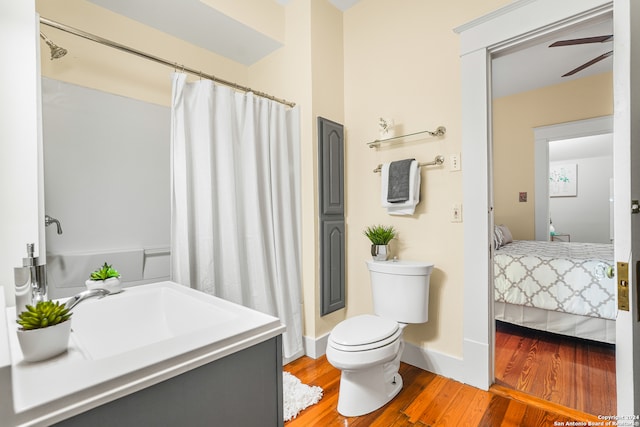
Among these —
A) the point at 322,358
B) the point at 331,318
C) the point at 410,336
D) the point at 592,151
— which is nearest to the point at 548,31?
the point at 410,336

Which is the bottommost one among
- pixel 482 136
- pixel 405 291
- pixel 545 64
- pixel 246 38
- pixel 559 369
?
pixel 559 369

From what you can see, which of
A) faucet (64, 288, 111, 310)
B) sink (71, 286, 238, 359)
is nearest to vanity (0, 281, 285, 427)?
sink (71, 286, 238, 359)

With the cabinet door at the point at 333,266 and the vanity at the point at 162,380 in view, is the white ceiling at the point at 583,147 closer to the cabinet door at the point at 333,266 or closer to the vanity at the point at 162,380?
the cabinet door at the point at 333,266

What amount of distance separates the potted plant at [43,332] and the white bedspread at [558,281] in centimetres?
283

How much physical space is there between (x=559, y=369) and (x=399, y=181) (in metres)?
1.65

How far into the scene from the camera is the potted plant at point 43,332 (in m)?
0.66

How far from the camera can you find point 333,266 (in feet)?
7.59

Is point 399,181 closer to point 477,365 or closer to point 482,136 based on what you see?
point 482,136

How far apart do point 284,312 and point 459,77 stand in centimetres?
194

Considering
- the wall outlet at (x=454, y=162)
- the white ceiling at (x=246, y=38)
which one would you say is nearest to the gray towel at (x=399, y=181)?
the wall outlet at (x=454, y=162)

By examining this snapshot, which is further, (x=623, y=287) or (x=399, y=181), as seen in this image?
(x=399, y=181)

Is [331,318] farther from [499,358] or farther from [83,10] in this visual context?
[83,10]

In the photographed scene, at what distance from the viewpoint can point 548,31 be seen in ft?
5.05

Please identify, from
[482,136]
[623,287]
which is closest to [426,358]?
[623,287]
